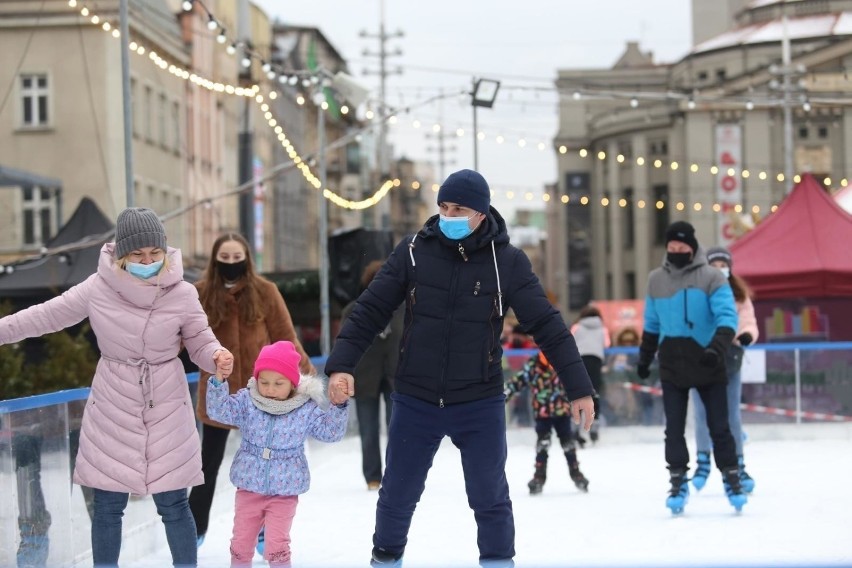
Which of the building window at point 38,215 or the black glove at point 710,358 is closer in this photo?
the black glove at point 710,358

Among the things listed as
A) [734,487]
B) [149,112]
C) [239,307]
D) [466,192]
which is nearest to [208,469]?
[239,307]

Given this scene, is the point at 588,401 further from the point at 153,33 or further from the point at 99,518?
the point at 153,33

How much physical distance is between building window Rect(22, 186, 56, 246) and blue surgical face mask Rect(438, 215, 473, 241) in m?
27.8

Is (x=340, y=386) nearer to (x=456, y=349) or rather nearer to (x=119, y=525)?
(x=456, y=349)

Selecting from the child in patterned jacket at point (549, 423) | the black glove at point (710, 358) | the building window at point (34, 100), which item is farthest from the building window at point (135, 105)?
the black glove at point (710, 358)

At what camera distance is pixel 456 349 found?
5887mm

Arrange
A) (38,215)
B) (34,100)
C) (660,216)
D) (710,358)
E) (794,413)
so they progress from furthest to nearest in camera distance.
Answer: (660,216) < (34,100) < (38,215) < (794,413) < (710,358)

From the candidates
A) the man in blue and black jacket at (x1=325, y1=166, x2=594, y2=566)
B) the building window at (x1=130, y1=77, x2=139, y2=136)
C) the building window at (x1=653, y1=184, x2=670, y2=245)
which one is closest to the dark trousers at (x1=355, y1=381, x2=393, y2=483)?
the man in blue and black jacket at (x1=325, y1=166, x2=594, y2=566)

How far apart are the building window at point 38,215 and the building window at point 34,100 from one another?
152 centimetres

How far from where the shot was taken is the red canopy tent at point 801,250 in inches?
808

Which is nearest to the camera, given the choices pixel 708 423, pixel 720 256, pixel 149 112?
pixel 708 423

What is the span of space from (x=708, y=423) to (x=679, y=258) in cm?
101

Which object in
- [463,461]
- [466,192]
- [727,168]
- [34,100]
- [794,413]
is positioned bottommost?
[794,413]

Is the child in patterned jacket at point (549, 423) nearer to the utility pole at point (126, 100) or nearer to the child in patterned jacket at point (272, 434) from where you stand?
the utility pole at point (126, 100)
